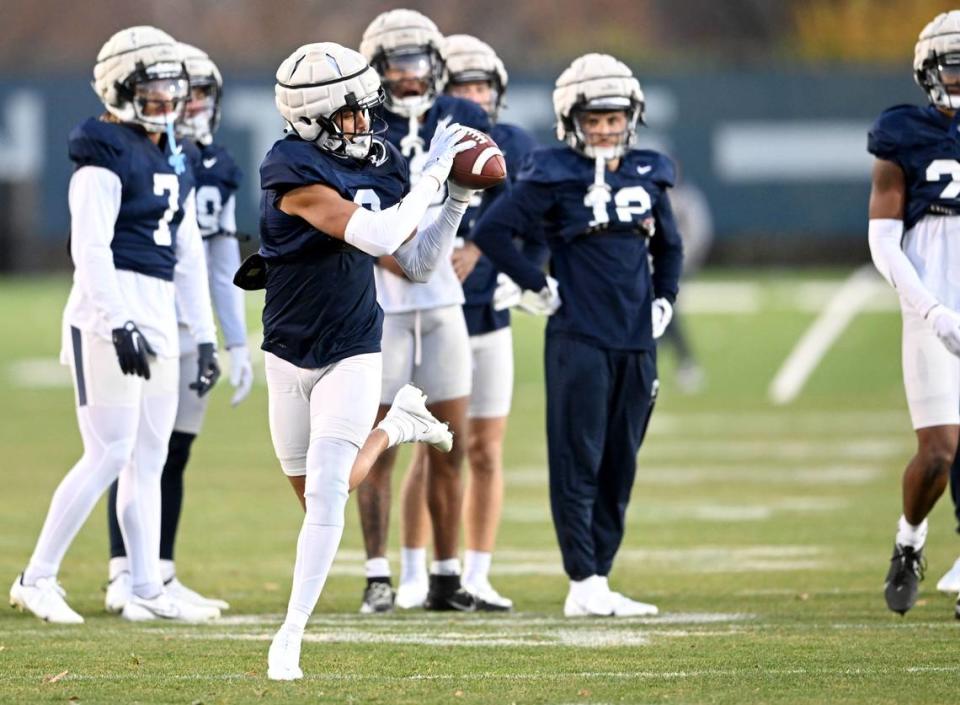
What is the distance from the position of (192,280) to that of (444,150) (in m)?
1.75

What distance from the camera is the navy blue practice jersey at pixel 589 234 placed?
7.29 meters

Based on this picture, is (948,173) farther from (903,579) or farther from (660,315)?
(903,579)

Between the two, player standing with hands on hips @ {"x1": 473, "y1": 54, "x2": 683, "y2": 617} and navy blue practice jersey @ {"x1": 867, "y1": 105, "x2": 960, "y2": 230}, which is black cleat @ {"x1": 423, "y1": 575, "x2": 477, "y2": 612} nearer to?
player standing with hands on hips @ {"x1": 473, "y1": 54, "x2": 683, "y2": 617}

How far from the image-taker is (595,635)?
21.5 ft

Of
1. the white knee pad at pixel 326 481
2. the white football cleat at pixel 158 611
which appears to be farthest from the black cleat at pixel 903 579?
the white football cleat at pixel 158 611

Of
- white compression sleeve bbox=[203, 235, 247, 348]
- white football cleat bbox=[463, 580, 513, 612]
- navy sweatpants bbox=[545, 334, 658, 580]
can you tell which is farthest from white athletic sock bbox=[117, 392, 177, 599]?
navy sweatpants bbox=[545, 334, 658, 580]

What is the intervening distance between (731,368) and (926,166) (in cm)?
1081

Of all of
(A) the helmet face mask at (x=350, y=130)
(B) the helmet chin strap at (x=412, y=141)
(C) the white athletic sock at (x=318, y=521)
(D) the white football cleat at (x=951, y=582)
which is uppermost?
(B) the helmet chin strap at (x=412, y=141)

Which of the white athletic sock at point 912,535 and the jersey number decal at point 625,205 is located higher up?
the jersey number decal at point 625,205

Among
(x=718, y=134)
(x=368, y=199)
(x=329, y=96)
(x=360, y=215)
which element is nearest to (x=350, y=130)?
(x=329, y=96)

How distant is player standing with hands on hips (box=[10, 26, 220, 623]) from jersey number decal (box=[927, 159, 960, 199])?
260 centimetres

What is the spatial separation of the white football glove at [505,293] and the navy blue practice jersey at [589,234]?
0.25m

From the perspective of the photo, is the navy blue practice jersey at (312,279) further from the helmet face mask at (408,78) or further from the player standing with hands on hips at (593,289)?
the helmet face mask at (408,78)

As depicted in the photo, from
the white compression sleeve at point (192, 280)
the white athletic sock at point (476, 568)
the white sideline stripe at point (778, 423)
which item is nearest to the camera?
the white compression sleeve at point (192, 280)
